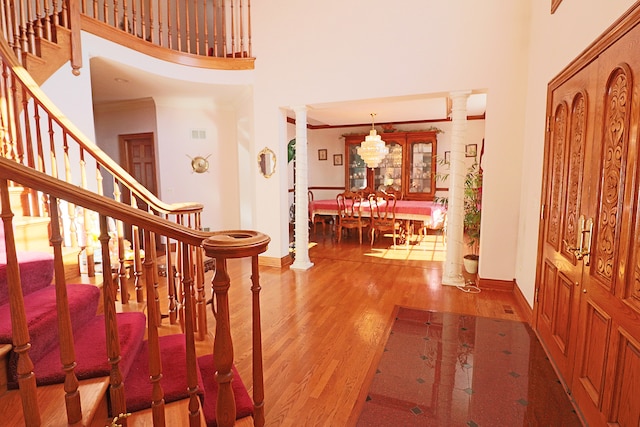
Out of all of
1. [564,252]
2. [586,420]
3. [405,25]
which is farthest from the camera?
[405,25]

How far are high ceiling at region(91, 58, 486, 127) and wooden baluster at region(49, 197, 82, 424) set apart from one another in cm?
374

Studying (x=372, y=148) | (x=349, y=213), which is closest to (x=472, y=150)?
(x=372, y=148)

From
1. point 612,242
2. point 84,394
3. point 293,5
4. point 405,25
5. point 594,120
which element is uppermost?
point 293,5

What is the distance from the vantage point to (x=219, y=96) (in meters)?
5.45

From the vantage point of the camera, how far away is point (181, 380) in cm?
154

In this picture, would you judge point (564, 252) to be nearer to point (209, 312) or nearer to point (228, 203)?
point (209, 312)

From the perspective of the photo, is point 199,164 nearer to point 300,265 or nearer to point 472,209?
point 300,265

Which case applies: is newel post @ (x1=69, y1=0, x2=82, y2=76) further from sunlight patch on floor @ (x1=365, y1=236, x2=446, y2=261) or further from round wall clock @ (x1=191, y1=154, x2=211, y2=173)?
sunlight patch on floor @ (x1=365, y1=236, x2=446, y2=261)

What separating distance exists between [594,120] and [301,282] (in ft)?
10.7

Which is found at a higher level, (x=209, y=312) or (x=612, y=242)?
(x=612, y=242)

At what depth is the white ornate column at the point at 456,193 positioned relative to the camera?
400 centimetres

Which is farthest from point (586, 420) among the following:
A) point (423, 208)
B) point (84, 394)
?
point (423, 208)

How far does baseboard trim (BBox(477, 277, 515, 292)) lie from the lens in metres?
3.91

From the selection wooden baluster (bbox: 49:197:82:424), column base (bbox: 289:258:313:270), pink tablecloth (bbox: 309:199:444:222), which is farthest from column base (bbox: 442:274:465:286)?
wooden baluster (bbox: 49:197:82:424)
